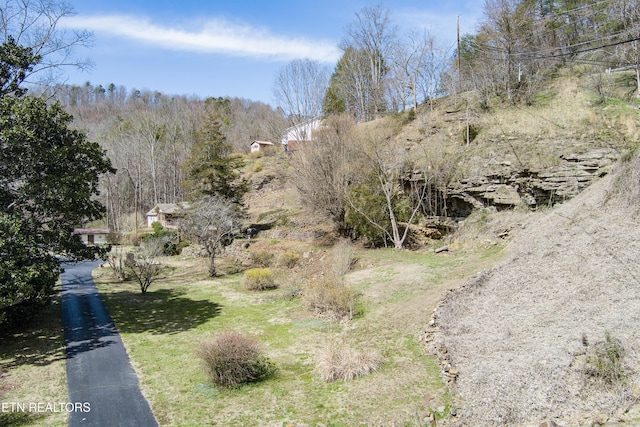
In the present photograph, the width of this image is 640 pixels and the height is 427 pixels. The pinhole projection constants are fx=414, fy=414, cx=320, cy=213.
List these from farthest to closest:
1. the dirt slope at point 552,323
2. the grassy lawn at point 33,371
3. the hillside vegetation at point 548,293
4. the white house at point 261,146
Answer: the white house at point 261,146 < the grassy lawn at point 33,371 < the hillside vegetation at point 548,293 < the dirt slope at point 552,323

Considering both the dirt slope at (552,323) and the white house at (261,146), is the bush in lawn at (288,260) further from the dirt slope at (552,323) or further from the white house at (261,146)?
the white house at (261,146)

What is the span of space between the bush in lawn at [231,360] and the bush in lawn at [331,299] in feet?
16.0

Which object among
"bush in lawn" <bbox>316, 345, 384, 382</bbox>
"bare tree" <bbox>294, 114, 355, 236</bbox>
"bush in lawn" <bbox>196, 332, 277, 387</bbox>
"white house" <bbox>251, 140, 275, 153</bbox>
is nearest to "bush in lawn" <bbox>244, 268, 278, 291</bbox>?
"bare tree" <bbox>294, 114, 355, 236</bbox>

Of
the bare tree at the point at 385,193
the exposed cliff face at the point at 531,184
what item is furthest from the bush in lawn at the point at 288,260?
the exposed cliff face at the point at 531,184

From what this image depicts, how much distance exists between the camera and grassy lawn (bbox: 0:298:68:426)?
8680 mm

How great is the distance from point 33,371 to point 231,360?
5821 mm

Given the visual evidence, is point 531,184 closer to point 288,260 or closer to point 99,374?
point 288,260

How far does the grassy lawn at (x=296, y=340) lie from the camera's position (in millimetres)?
8422

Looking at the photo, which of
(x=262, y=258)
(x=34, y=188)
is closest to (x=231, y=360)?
(x=34, y=188)

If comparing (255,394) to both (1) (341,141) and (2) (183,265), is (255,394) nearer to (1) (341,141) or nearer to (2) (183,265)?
(1) (341,141)

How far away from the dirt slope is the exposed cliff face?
4.79m

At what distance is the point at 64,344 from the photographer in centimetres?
1327

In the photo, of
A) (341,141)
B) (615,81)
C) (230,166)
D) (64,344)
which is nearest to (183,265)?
(230,166)

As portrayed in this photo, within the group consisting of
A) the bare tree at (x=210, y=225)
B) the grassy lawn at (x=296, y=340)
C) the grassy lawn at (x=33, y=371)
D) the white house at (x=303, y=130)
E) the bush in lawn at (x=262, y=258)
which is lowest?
the grassy lawn at (x=296, y=340)
